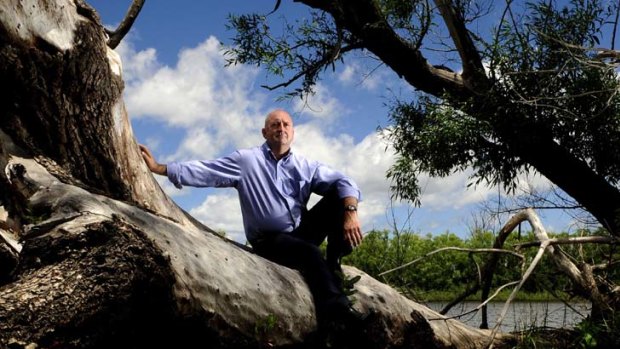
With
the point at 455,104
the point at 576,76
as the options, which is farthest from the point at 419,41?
the point at 576,76

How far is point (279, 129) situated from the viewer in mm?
4867

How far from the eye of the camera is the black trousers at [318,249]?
451 cm

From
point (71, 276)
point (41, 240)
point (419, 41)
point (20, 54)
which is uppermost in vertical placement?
point (419, 41)

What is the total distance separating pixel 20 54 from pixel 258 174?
5.37ft

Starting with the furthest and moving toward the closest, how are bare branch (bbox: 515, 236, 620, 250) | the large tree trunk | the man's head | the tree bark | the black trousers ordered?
the tree bark, bare branch (bbox: 515, 236, 620, 250), the man's head, the black trousers, the large tree trunk

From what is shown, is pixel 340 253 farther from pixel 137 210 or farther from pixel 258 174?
pixel 137 210

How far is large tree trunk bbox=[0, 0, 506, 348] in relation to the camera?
9.94ft

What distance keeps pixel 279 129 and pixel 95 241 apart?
198 centimetres

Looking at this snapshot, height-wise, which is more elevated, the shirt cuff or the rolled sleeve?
the shirt cuff

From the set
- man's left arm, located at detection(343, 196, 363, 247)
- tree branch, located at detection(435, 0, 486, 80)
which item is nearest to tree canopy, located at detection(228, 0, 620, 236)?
tree branch, located at detection(435, 0, 486, 80)

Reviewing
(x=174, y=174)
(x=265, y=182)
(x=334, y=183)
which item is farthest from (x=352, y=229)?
(x=174, y=174)

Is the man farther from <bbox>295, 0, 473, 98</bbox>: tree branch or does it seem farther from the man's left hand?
<bbox>295, 0, 473, 98</bbox>: tree branch

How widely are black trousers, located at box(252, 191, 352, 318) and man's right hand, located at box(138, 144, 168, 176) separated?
2.51ft

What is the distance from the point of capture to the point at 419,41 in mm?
10070
